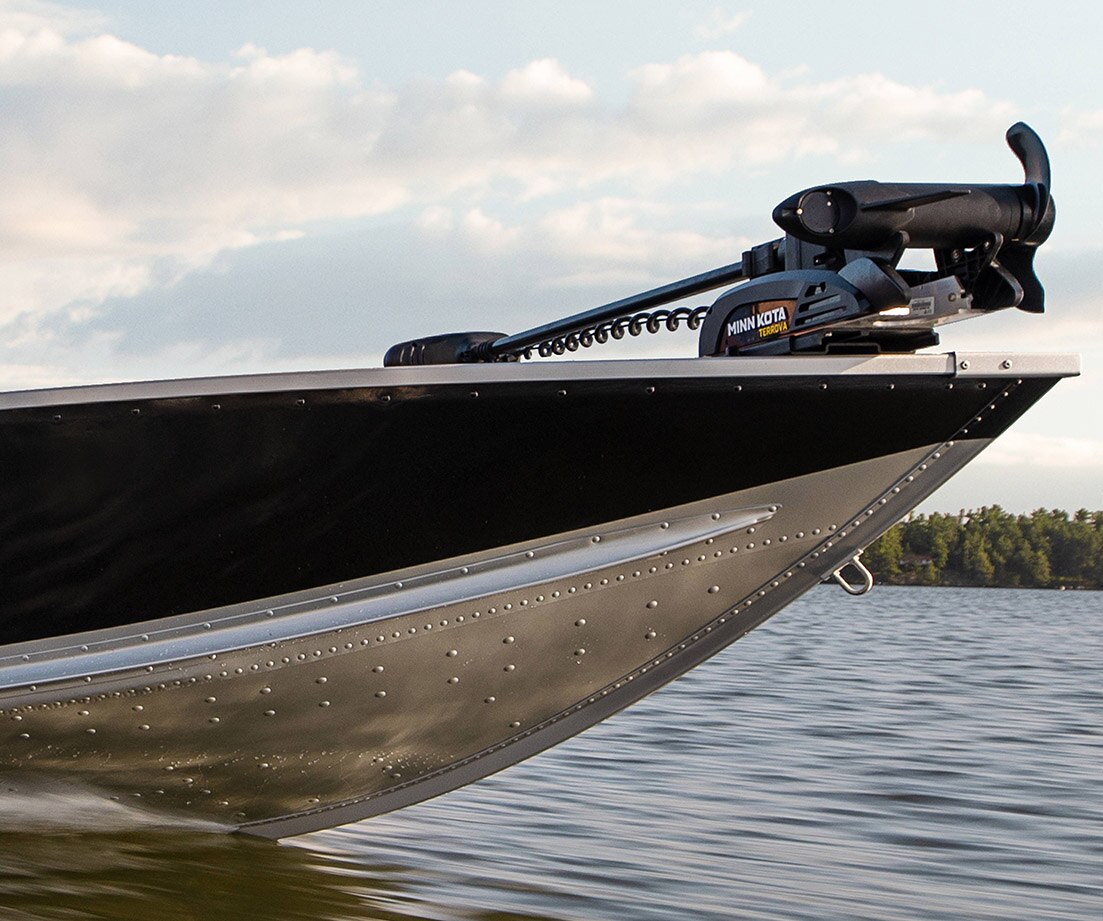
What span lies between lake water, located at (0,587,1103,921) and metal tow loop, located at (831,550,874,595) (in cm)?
100

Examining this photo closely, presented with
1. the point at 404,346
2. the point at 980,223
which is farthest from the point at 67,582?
the point at 980,223

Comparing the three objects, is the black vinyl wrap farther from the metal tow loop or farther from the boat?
the metal tow loop

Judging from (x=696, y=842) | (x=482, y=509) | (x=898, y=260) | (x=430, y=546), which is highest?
(x=898, y=260)

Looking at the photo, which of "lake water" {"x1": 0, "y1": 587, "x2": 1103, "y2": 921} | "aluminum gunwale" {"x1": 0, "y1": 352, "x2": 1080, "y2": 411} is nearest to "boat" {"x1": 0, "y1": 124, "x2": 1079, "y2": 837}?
"aluminum gunwale" {"x1": 0, "y1": 352, "x2": 1080, "y2": 411}

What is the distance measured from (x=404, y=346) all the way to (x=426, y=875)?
6.17 ft

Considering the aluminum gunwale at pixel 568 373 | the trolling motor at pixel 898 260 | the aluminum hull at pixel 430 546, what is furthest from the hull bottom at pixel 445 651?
the trolling motor at pixel 898 260

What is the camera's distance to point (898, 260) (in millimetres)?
3588

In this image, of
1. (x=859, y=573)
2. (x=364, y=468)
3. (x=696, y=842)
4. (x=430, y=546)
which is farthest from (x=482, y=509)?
(x=696, y=842)

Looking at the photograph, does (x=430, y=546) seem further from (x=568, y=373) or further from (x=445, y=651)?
(x=568, y=373)

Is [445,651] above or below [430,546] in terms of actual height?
below

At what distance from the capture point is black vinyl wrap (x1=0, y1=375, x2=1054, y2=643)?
376 cm

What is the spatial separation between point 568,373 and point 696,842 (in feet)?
7.35

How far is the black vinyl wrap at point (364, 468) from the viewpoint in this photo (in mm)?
3756

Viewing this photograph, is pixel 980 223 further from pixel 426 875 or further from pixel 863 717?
pixel 863 717
